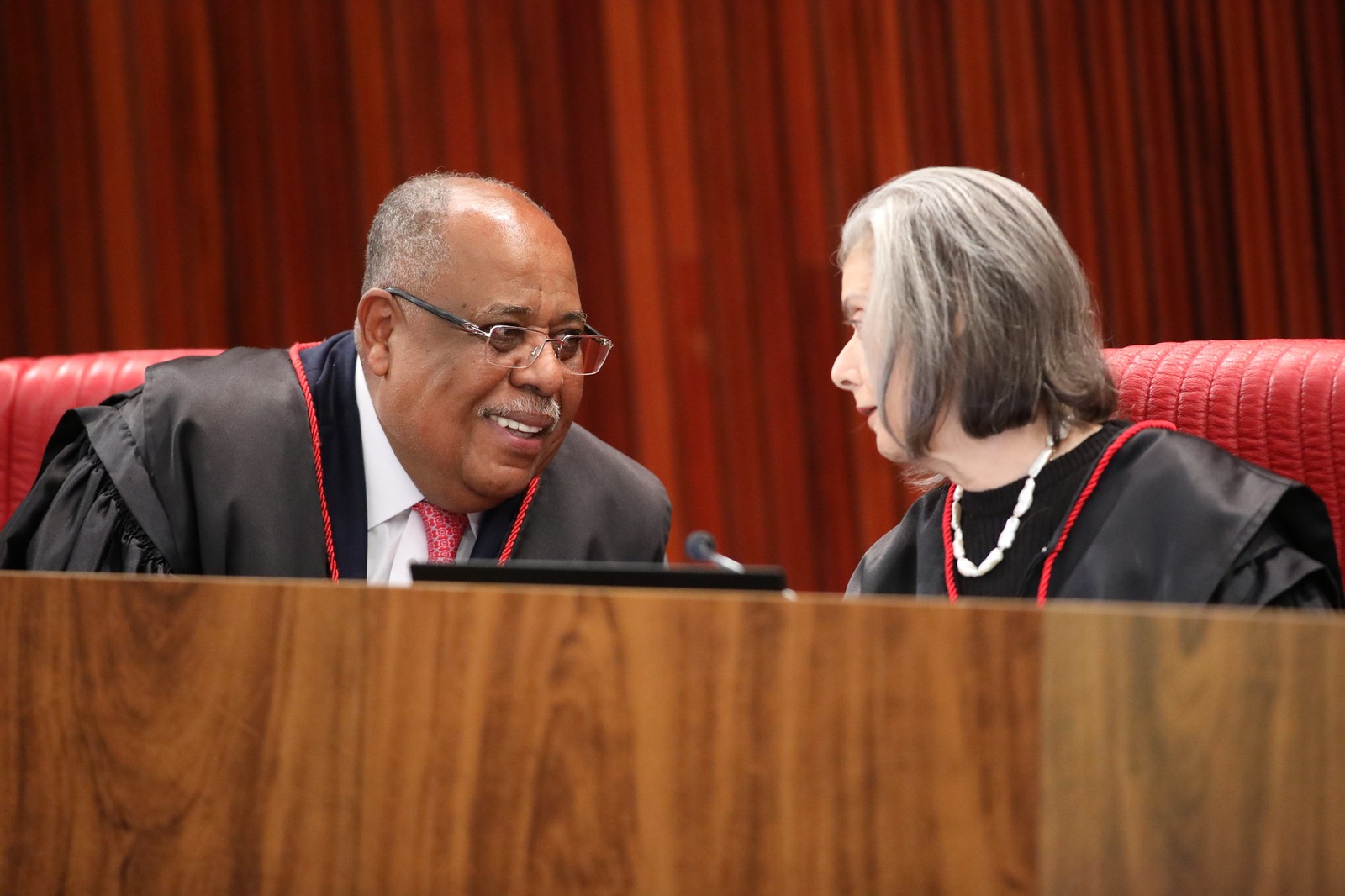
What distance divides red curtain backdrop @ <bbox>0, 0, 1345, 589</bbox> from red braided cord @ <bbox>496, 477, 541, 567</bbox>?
1146 millimetres

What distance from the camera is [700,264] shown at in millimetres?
3383

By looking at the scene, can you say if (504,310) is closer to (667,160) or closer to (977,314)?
(977,314)

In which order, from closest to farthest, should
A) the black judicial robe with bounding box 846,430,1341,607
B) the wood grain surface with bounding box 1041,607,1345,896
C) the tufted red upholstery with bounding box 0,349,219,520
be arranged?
1. the wood grain surface with bounding box 1041,607,1345,896
2. the black judicial robe with bounding box 846,430,1341,607
3. the tufted red upholstery with bounding box 0,349,219,520

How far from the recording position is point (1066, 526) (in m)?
1.68

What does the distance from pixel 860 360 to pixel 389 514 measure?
91 centimetres

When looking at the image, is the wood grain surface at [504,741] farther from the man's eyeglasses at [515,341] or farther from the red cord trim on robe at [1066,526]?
the man's eyeglasses at [515,341]

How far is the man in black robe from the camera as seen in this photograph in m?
2.10

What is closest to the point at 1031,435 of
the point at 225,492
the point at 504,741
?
the point at 504,741

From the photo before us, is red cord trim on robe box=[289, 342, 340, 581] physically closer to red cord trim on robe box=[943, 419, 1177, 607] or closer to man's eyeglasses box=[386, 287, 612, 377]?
man's eyeglasses box=[386, 287, 612, 377]

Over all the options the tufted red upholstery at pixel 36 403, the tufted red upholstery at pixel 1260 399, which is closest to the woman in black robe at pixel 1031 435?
the tufted red upholstery at pixel 1260 399

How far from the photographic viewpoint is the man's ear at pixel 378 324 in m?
2.19

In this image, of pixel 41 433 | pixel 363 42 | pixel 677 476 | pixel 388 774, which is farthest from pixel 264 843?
pixel 363 42

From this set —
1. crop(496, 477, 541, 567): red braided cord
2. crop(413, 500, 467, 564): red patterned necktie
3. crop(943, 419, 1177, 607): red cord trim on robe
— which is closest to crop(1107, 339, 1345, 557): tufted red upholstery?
crop(943, 419, 1177, 607): red cord trim on robe

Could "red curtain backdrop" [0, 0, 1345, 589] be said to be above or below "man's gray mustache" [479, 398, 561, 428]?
above
